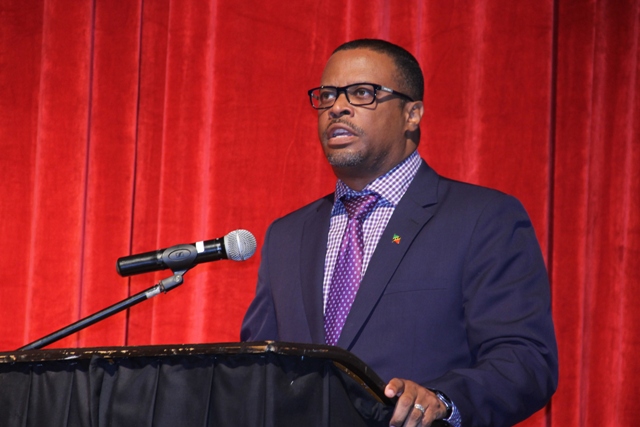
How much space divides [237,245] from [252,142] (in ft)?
4.88

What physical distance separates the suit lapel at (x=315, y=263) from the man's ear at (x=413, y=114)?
1.00 feet

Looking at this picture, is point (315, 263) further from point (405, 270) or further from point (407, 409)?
point (407, 409)

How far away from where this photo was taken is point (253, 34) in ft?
10.3

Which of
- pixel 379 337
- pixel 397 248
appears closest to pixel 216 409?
pixel 379 337

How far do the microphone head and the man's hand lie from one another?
523 mm

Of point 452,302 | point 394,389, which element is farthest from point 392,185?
point 394,389

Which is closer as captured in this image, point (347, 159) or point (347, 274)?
point (347, 274)

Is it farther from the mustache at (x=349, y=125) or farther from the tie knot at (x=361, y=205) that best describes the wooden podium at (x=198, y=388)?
the mustache at (x=349, y=125)

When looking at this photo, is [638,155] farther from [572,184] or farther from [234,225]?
[234,225]

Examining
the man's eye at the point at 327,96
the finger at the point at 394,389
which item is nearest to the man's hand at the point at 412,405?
the finger at the point at 394,389

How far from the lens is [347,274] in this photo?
2.02 m

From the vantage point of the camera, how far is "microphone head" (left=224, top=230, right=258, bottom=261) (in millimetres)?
1653

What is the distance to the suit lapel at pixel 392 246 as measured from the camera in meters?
1.88

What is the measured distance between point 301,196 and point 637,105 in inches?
49.1
